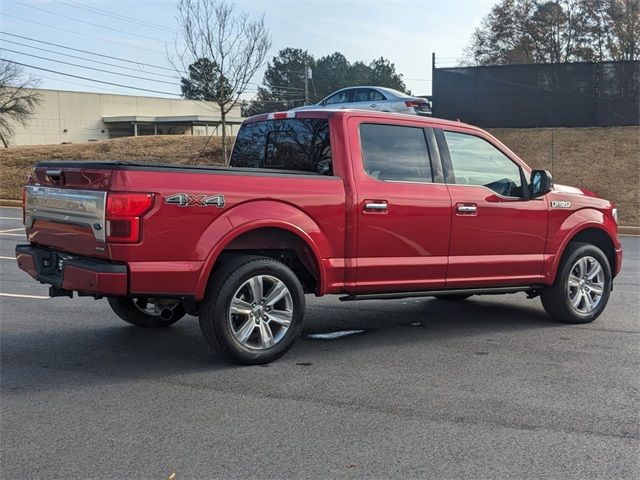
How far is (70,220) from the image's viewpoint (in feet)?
16.0

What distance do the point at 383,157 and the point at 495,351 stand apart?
75.7 inches

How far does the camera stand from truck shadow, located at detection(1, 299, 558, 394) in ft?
16.3

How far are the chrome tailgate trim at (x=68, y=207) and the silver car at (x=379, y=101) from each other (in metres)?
12.1

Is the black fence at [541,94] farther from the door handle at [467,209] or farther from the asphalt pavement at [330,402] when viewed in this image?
the door handle at [467,209]

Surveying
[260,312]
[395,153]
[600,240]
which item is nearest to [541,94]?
[600,240]

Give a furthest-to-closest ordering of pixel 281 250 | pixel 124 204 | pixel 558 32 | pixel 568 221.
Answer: pixel 558 32 → pixel 568 221 → pixel 281 250 → pixel 124 204

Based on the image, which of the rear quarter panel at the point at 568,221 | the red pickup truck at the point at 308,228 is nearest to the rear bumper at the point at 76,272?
the red pickup truck at the point at 308,228

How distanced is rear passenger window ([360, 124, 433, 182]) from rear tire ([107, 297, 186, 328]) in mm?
2176

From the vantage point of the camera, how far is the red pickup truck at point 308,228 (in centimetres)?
464

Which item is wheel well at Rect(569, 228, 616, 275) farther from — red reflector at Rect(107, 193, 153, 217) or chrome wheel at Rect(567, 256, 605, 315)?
red reflector at Rect(107, 193, 153, 217)

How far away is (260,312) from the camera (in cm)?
511

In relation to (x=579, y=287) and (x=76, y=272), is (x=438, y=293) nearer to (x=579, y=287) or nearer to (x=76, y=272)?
(x=579, y=287)

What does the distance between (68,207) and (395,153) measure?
→ 2735 mm

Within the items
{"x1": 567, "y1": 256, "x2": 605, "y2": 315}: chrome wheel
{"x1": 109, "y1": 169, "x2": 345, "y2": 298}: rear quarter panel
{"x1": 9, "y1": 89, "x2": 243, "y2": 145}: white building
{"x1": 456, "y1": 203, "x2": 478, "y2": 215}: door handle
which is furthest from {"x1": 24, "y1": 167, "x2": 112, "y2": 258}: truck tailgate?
{"x1": 9, "y1": 89, "x2": 243, "y2": 145}: white building
